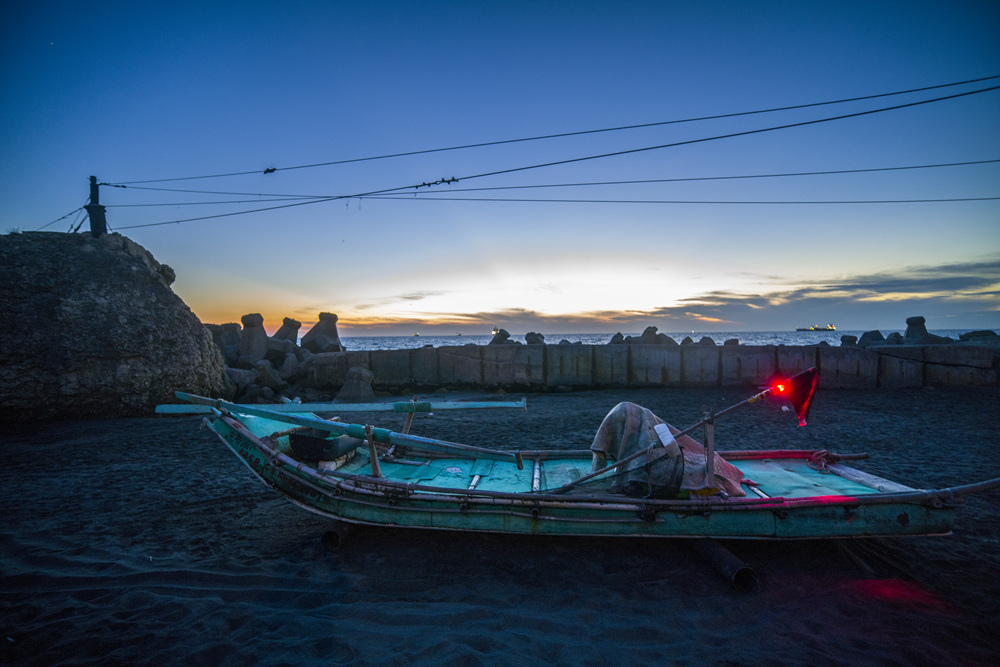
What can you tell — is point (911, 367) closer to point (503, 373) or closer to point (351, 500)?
point (503, 373)

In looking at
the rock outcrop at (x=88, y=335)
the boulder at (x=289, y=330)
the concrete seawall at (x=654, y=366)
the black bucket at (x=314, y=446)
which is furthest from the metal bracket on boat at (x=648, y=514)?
the boulder at (x=289, y=330)

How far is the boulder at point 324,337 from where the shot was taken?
22.1m

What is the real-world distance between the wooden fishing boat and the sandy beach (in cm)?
55

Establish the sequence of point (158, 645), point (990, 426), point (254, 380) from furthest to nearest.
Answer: point (254, 380) → point (990, 426) → point (158, 645)

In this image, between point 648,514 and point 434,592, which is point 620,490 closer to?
point 648,514

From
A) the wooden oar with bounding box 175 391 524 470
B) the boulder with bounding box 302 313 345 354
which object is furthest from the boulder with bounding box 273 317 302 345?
the wooden oar with bounding box 175 391 524 470

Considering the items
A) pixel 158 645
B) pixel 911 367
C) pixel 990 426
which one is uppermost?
pixel 911 367

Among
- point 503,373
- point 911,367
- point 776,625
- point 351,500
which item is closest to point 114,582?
point 351,500

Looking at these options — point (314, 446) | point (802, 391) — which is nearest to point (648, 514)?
point (802, 391)

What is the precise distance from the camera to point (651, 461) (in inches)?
184

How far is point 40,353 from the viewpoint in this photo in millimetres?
11727

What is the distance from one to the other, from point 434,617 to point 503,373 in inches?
485

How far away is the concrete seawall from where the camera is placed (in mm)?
14797

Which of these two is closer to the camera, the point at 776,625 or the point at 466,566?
the point at 776,625
